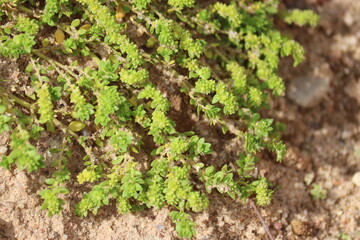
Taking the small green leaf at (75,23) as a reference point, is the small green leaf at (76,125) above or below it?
below

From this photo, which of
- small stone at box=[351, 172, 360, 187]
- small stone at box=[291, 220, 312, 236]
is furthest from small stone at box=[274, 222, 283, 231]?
small stone at box=[351, 172, 360, 187]

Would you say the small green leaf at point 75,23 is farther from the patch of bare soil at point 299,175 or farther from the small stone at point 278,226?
the small stone at point 278,226

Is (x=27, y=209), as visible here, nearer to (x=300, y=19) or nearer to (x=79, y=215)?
(x=79, y=215)

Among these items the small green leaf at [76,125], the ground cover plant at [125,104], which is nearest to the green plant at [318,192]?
the ground cover plant at [125,104]

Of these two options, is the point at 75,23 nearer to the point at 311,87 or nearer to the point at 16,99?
the point at 16,99

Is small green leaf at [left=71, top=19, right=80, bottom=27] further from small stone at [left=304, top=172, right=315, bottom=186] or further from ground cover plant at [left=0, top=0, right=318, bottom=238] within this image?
small stone at [left=304, top=172, right=315, bottom=186]

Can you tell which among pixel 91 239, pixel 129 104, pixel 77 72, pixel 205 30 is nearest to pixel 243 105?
pixel 205 30

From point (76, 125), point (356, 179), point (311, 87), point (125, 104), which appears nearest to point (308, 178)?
point (356, 179)
